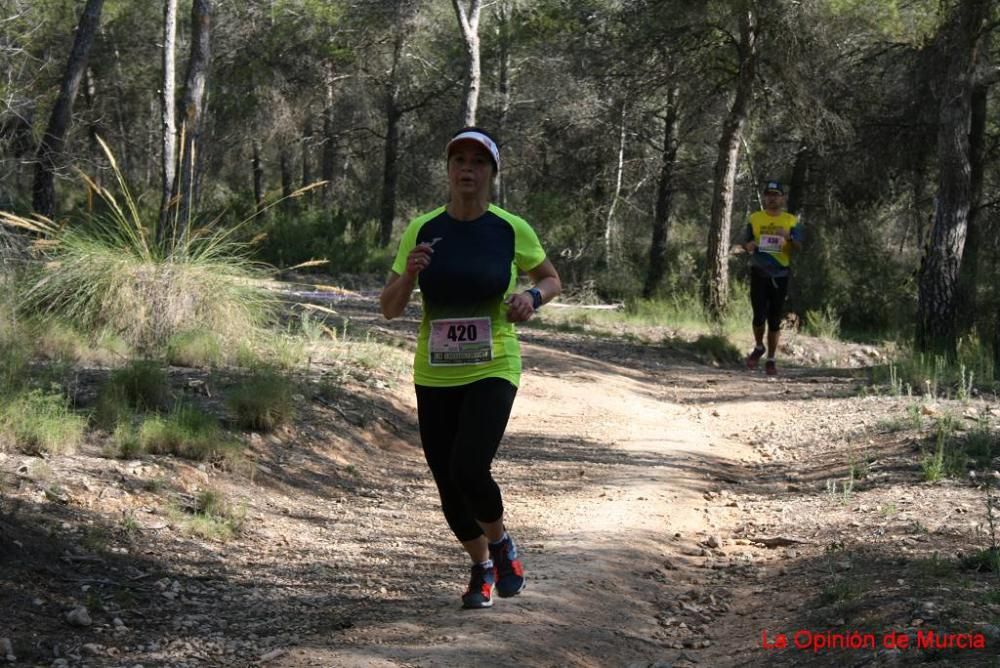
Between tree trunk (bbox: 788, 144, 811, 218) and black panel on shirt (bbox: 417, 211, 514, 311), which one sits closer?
black panel on shirt (bbox: 417, 211, 514, 311)

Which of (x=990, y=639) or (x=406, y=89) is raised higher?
(x=406, y=89)

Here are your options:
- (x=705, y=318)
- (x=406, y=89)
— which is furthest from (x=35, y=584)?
(x=406, y=89)

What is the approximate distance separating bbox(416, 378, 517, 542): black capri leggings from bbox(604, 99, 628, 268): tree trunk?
19.6m

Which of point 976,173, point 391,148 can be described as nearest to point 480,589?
point 976,173

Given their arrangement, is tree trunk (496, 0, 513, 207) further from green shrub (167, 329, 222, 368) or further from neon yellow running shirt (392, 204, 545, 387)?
neon yellow running shirt (392, 204, 545, 387)

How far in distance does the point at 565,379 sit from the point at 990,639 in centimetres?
854

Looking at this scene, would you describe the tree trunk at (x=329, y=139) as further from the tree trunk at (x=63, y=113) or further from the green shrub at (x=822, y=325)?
the tree trunk at (x=63, y=113)

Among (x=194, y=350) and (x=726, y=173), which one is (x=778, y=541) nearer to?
(x=194, y=350)

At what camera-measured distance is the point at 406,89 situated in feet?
111

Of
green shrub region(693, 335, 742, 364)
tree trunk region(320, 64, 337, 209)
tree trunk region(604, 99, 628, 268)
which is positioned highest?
tree trunk region(320, 64, 337, 209)

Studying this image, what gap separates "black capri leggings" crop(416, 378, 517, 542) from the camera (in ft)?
16.7

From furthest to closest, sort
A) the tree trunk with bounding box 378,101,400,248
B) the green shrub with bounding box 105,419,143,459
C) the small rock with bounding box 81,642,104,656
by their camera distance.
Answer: the tree trunk with bounding box 378,101,400,248, the green shrub with bounding box 105,419,143,459, the small rock with bounding box 81,642,104,656

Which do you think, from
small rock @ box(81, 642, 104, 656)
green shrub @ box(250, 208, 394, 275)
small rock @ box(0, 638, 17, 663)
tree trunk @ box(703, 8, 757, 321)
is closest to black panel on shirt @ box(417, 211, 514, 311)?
small rock @ box(81, 642, 104, 656)

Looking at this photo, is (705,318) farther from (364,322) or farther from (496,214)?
(496,214)
